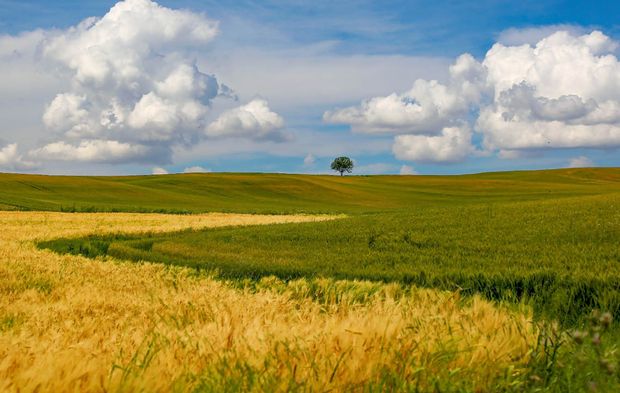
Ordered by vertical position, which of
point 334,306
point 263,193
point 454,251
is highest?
point 334,306

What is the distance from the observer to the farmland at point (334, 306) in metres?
3.55

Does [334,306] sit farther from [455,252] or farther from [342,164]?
[342,164]

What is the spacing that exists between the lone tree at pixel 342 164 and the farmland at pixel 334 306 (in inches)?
5301

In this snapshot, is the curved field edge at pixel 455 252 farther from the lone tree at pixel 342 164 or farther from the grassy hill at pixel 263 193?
the lone tree at pixel 342 164

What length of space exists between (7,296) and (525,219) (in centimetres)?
1720

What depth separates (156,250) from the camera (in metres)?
19.7

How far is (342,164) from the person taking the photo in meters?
161

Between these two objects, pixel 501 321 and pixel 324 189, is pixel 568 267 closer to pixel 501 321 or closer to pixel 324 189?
pixel 501 321

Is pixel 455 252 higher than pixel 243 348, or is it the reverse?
pixel 243 348

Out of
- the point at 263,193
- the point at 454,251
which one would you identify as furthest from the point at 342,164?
the point at 454,251

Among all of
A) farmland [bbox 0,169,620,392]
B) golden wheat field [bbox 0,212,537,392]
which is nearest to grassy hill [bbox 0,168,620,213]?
farmland [bbox 0,169,620,392]

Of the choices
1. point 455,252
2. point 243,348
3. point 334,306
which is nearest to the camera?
point 243,348

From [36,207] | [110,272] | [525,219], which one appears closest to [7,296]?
[110,272]

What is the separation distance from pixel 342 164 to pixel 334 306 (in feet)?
510
